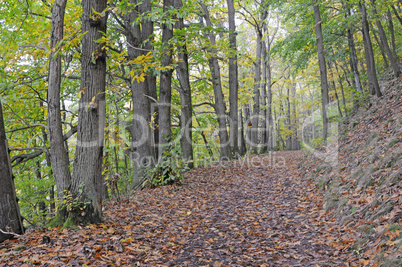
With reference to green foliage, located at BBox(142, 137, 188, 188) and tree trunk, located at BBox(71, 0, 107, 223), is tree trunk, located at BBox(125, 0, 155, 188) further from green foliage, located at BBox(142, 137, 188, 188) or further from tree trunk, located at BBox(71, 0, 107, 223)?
tree trunk, located at BBox(71, 0, 107, 223)

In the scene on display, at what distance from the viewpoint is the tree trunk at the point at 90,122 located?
15.7 ft

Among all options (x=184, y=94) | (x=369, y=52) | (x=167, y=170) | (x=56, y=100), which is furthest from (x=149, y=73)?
(x=369, y=52)

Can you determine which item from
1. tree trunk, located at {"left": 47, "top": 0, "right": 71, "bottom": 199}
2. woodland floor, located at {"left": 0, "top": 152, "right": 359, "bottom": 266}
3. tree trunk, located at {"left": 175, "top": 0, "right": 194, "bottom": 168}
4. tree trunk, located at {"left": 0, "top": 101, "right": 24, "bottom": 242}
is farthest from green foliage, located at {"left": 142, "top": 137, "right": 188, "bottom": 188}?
tree trunk, located at {"left": 0, "top": 101, "right": 24, "bottom": 242}

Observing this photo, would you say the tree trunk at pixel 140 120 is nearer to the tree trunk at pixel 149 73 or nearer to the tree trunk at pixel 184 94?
the tree trunk at pixel 149 73

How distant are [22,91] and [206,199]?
5501 mm

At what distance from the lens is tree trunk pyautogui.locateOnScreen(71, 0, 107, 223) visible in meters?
4.79

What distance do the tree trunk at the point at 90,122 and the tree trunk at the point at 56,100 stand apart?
0.46 m

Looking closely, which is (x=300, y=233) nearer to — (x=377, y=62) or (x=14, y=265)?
(x=14, y=265)

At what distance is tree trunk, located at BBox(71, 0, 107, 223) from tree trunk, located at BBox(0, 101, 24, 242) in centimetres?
88

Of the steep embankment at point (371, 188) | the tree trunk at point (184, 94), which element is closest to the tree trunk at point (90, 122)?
the tree trunk at point (184, 94)

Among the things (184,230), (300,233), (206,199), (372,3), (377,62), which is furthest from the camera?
(377,62)

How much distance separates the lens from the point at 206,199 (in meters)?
7.61

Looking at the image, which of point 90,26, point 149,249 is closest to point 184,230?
point 149,249

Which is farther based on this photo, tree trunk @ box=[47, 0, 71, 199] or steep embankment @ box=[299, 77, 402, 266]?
tree trunk @ box=[47, 0, 71, 199]
